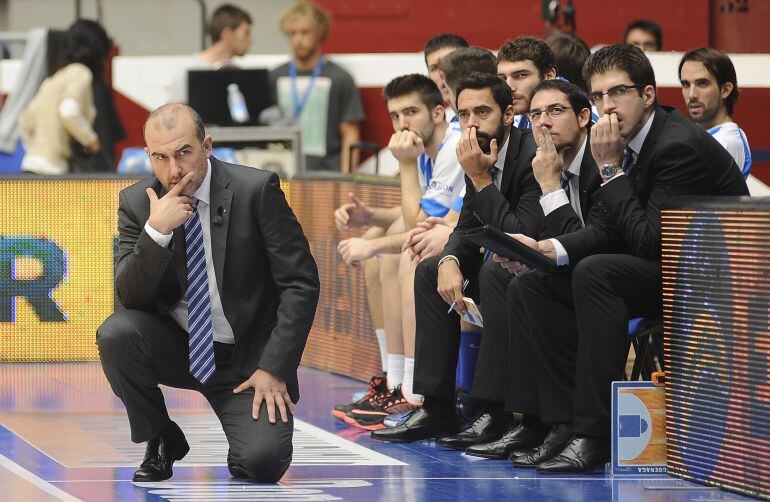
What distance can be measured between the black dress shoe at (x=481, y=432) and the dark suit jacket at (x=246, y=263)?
956 millimetres

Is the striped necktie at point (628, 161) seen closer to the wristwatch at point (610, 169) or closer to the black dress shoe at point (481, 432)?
the wristwatch at point (610, 169)

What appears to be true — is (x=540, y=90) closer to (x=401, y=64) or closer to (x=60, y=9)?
(x=401, y=64)

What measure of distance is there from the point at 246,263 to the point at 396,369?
72.7 inches

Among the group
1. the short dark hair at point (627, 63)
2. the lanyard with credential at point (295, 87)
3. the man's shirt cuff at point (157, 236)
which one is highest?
the lanyard with credential at point (295, 87)

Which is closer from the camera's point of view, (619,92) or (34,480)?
(34,480)

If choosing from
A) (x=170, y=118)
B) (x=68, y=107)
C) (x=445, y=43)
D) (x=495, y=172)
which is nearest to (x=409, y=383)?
(x=495, y=172)

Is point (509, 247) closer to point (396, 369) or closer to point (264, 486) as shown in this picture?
point (264, 486)

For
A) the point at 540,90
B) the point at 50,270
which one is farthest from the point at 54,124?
the point at 540,90

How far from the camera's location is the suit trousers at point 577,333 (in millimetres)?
5414

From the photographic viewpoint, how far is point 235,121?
1095 centimetres

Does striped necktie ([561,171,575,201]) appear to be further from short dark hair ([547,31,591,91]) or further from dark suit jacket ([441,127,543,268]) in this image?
short dark hair ([547,31,591,91])

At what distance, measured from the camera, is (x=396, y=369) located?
7098 mm

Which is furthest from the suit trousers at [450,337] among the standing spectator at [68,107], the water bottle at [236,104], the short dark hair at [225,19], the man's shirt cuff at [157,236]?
the short dark hair at [225,19]

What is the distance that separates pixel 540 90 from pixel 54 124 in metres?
5.69
